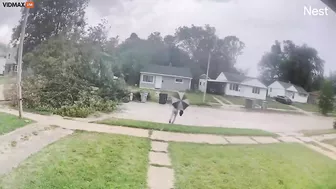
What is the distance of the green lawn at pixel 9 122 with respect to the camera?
63.4 inches

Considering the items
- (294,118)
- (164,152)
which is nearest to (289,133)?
(294,118)

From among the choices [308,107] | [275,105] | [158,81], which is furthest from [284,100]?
[158,81]

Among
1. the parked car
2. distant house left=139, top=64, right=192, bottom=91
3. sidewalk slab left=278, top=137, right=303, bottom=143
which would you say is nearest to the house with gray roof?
distant house left=139, top=64, right=192, bottom=91

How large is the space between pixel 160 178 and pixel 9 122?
2.93ft

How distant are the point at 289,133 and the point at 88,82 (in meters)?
1.32

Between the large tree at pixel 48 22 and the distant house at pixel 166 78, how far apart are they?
1.47 ft

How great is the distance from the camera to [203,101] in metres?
1.80

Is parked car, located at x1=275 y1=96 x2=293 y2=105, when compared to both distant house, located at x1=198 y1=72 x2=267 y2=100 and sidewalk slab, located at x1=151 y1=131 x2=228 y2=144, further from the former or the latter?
sidewalk slab, located at x1=151 y1=131 x2=228 y2=144

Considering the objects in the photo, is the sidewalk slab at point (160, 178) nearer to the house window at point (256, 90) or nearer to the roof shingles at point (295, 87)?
the house window at point (256, 90)

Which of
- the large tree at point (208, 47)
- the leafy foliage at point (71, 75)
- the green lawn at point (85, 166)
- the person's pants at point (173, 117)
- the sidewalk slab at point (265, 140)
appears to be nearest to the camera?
the green lawn at point (85, 166)

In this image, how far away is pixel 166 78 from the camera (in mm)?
1752

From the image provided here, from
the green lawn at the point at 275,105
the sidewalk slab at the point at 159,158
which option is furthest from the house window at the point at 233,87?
the sidewalk slab at the point at 159,158

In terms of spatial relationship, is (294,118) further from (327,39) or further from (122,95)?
(122,95)

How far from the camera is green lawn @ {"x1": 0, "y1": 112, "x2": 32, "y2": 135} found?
161 centimetres
